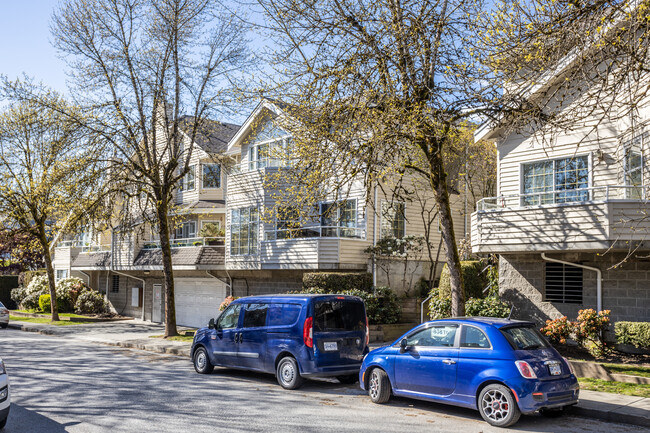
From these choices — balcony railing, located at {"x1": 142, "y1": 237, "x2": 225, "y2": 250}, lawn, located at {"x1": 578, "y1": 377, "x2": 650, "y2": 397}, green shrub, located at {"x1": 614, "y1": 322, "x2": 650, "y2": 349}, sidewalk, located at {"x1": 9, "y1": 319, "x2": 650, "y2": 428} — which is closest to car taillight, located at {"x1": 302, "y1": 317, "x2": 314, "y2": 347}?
sidewalk, located at {"x1": 9, "y1": 319, "x2": 650, "y2": 428}

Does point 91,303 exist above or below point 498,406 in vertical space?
below

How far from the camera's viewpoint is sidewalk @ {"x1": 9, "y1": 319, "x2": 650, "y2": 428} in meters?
9.32

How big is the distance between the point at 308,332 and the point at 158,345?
950 centimetres

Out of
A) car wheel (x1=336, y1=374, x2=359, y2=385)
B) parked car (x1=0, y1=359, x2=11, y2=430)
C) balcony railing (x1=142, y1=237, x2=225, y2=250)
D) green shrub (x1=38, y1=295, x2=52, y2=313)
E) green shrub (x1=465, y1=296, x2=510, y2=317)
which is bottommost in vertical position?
green shrub (x1=38, y1=295, x2=52, y2=313)

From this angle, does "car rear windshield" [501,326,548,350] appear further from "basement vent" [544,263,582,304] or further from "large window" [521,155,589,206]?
"basement vent" [544,263,582,304]

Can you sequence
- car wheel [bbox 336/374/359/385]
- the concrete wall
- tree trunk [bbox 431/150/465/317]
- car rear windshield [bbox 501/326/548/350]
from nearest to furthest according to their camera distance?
car rear windshield [bbox 501/326/548/350] < car wheel [bbox 336/374/359/385] < tree trunk [bbox 431/150/465/317] < the concrete wall

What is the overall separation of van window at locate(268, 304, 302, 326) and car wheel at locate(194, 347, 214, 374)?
242cm

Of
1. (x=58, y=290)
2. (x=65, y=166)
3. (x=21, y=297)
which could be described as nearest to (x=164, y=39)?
(x=65, y=166)

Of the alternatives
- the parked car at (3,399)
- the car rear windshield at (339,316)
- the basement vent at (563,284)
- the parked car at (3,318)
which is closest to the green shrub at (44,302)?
the parked car at (3,318)

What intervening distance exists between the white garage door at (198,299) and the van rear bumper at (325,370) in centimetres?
1625

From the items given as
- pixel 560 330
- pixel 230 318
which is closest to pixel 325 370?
pixel 230 318

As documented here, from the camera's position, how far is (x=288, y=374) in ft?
39.4

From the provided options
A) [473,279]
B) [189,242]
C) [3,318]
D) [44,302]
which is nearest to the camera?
[473,279]

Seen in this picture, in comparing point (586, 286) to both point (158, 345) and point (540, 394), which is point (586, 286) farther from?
point (158, 345)
